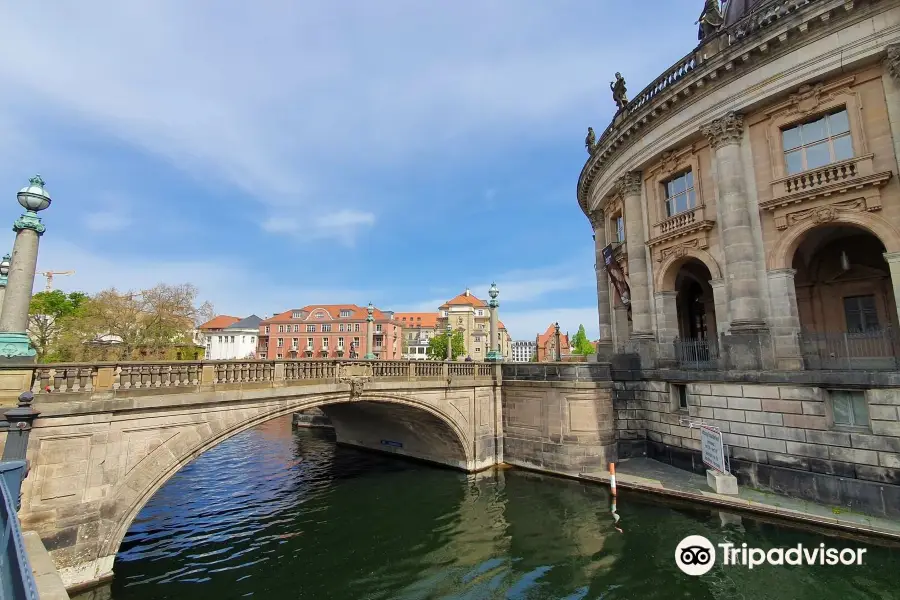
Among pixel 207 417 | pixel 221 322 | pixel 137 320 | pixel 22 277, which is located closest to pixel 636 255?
pixel 207 417

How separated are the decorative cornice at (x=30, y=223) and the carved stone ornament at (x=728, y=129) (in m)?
20.9

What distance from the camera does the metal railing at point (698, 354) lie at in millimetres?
16889

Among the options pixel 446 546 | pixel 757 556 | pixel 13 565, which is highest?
pixel 13 565

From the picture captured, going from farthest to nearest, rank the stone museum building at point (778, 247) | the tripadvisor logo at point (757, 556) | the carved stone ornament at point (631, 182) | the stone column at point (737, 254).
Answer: the carved stone ornament at point (631, 182) → the stone column at point (737, 254) → the stone museum building at point (778, 247) → the tripadvisor logo at point (757, 556)

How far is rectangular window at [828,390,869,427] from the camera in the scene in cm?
1247

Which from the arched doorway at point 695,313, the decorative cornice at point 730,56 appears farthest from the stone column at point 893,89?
the arched doorway at point 695,313

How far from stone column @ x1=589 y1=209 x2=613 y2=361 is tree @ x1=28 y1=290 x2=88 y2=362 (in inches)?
1647

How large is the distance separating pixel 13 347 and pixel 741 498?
19310 mm

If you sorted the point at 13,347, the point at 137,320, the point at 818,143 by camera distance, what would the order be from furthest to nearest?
the point at 137,320
the point at 818,143
the point at 13,347

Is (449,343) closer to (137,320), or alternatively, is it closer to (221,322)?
(137,320)

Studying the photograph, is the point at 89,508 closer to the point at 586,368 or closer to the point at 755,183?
the point at 586,368

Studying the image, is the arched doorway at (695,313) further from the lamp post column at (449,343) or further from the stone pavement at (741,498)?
the lamp post column at (449,343)

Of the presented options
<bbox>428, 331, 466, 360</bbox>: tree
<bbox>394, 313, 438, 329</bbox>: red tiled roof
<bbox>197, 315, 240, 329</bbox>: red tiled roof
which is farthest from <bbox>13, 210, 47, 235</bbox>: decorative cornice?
<bbox>394, 313, 438, 329</bbox>: red tiled roof

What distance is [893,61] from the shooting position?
504 inches
